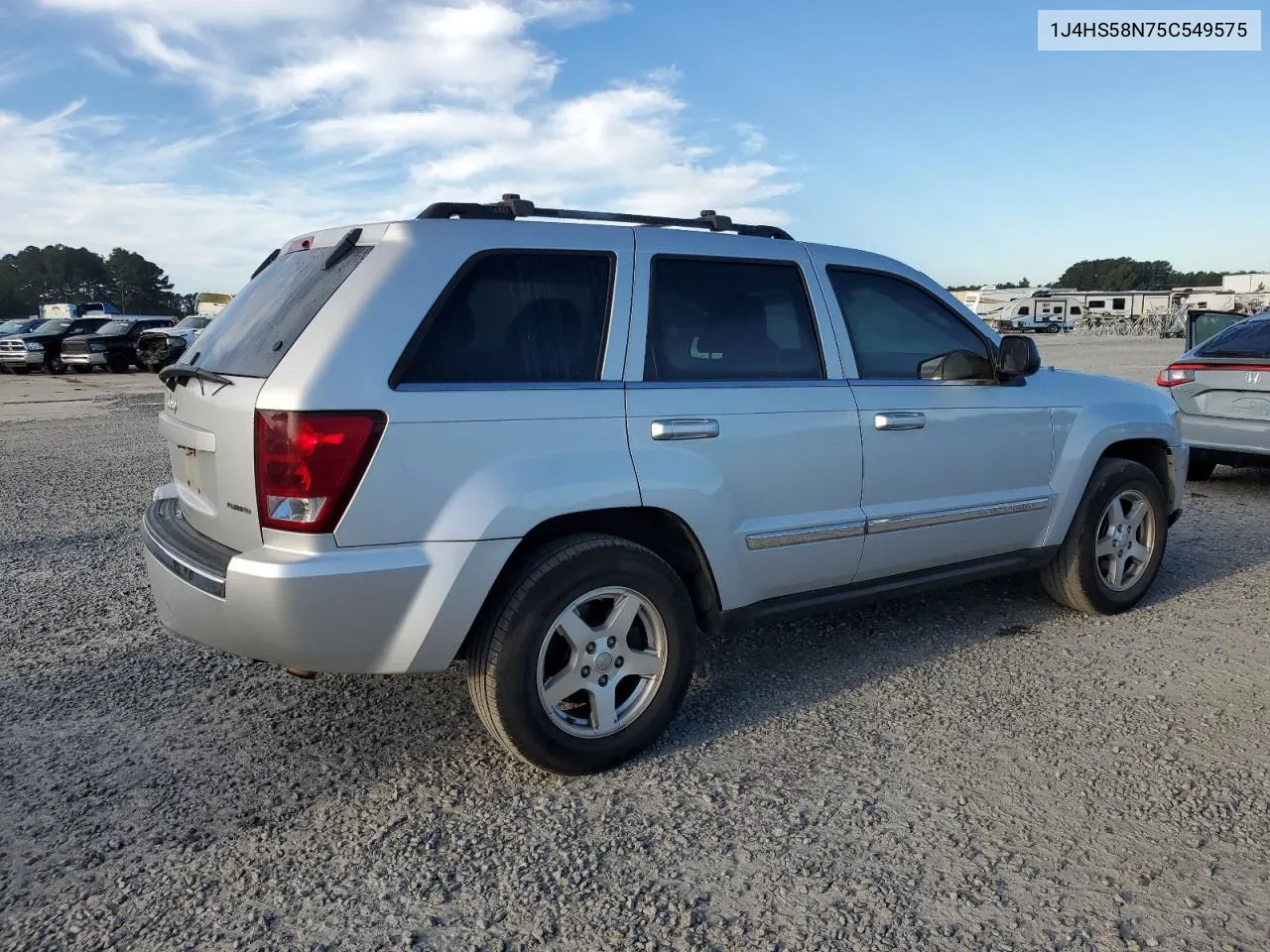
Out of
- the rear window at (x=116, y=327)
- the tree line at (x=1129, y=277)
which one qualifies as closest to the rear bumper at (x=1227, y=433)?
the rear window at (x=116, y=327)

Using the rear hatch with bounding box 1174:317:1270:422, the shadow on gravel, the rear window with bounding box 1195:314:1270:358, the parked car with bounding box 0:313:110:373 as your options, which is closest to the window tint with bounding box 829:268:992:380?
the shadow on gravel

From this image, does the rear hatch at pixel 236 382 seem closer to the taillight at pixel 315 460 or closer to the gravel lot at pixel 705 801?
the taillight at pixel 315 460

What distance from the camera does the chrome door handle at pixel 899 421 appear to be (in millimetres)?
3908

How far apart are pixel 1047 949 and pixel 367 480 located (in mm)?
2153

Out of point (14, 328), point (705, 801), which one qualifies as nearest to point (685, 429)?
point (705, 801)

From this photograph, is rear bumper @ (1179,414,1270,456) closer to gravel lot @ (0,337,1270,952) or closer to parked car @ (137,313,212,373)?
gravel lot @ (0,337,1270,952)

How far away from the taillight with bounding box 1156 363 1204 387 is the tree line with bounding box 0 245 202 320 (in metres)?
101

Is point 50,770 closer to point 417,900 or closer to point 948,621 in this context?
point 417,900

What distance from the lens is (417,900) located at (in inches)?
103

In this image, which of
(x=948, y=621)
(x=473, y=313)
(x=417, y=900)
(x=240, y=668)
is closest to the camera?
(x=417, y=900)

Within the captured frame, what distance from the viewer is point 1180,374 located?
809 cm

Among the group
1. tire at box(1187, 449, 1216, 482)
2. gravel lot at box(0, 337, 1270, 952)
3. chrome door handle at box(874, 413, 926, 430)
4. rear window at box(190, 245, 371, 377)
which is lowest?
gravel lot at box(0, 337, 1270, 952)

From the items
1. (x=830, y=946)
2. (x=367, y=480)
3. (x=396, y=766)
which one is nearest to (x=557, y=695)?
(x=396, y=766)

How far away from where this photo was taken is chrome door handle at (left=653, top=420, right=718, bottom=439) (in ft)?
10.9
